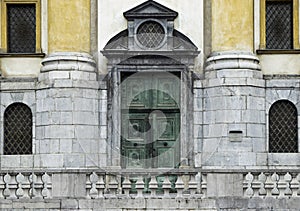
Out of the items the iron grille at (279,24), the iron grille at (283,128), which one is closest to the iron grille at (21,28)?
the iron grille at (279,24)

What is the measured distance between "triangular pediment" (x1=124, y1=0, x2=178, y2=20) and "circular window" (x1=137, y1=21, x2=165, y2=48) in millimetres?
272

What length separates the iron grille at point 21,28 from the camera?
26.2 metres

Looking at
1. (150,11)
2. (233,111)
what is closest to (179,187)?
(233,111)

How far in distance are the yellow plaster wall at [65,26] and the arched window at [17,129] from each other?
1943mm

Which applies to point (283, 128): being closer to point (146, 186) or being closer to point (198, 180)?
point (198, 180)

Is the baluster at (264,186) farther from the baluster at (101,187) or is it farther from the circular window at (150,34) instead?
the circular window at (150,34)

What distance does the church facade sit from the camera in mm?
24953

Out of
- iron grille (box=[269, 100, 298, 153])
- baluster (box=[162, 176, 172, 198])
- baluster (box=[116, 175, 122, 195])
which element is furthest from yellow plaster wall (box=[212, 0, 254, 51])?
baluster (box=[162, 176, 172, 198])

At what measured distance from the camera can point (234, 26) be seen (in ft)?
82.9

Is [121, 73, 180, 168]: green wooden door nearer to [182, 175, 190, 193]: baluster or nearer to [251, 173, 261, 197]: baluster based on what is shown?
[182, 175, 190, 193]: baluster

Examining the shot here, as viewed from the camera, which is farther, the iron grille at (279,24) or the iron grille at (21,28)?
the iron grille at (21,28)

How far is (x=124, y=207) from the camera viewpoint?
21.4m

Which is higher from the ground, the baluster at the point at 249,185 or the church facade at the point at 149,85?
the church facade at the point at 149,85

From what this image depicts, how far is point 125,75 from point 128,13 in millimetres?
1750
